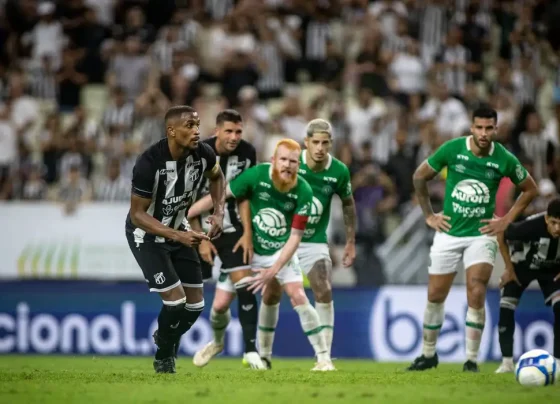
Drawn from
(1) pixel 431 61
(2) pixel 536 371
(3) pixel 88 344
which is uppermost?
(1) pixel 431 61

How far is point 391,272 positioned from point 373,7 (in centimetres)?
753

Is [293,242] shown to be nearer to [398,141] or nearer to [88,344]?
[88,344]

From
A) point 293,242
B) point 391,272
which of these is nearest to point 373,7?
point 391,272

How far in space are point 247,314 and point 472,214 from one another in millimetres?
2944

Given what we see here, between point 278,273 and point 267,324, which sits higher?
point 278,273

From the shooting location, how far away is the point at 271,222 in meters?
13.0

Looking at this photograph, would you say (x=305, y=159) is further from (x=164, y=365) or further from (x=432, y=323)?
(x=164, y=365)

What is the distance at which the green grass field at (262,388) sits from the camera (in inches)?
364

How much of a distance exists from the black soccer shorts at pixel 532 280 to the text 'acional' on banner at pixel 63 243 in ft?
25.7

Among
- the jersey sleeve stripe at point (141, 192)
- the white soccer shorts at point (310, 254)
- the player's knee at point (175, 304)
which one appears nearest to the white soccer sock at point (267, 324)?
the white soccer shorts at point (310, 254)

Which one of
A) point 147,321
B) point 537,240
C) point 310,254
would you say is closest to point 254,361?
point 310,254

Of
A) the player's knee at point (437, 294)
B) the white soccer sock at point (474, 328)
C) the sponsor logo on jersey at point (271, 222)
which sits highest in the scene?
the sponsor logo on jersey at point (271, 222)

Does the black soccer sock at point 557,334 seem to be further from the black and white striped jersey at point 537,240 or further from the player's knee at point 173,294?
the player's knee at point 173,294

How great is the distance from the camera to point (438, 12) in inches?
963
